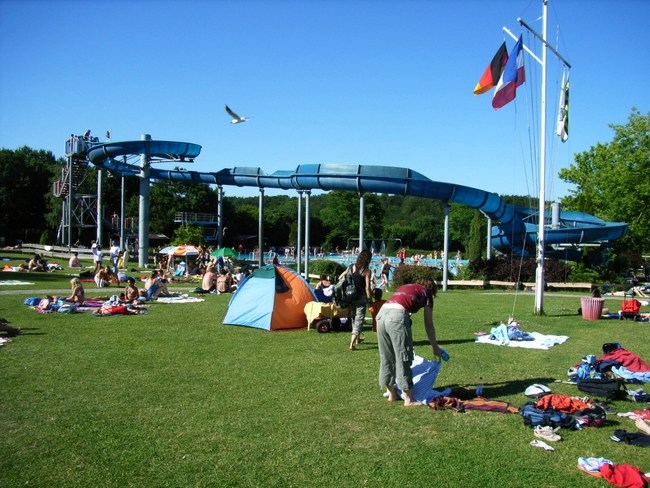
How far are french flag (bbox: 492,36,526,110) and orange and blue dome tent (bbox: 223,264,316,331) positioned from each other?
702 cm

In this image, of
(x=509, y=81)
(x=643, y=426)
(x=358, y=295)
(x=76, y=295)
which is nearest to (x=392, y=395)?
(x=643, y=426)

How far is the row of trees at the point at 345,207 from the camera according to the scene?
35.5 meters

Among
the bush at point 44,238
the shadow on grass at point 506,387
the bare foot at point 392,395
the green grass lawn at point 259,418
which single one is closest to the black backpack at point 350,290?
the green grass lawn at point 259,418

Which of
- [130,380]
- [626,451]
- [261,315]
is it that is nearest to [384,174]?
[261,315]

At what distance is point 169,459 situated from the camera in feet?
17.7

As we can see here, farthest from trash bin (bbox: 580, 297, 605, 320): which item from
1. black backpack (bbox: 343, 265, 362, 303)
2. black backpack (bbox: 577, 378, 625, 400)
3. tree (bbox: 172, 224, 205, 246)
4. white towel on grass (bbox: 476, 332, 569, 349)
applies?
tree (bbox: 172, 224, 205, 246)

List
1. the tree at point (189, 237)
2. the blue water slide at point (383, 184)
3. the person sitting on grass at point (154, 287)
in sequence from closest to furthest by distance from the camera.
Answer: the person sitting on grass at point (154, 287) → the blue water slide at point (383, 184) → the tree at point (189, 237)

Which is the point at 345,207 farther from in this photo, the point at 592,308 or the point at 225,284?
the point at 592,308

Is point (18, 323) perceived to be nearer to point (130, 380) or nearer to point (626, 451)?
point (130, 380)

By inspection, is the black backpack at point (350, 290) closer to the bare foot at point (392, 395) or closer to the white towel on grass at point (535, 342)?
the white towel on grass at point (535, 342)

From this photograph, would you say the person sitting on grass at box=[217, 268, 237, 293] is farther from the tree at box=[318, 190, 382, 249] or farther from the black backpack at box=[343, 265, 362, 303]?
the tree at box=[318, 190, 382, 249]

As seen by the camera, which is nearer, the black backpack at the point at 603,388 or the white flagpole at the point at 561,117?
the black backpack at the point at 603,388

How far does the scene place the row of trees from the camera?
1396 inches

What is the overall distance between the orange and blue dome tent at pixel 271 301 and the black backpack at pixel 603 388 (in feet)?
21.8
